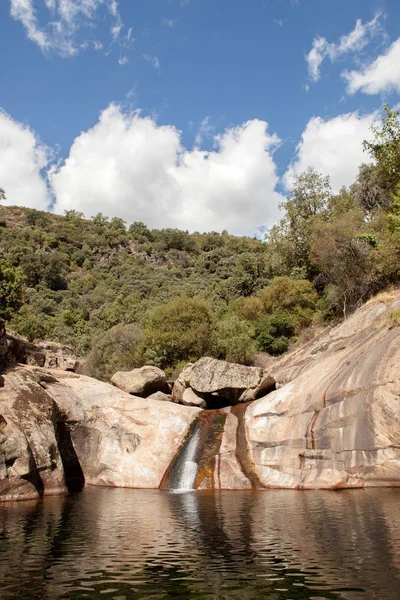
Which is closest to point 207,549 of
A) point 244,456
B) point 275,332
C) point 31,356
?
point 244,456

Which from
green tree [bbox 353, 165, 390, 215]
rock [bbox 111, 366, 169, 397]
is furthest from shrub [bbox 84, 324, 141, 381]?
green tree [bbox 353, 165, 390, 215]

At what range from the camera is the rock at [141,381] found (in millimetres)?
38500

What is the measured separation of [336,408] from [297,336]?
94.9 ft

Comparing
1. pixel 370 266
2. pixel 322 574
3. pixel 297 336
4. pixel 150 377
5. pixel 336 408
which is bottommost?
pixel 322 574

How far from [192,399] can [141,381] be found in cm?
535

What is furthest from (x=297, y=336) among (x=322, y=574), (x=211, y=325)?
(x=322, y=574)

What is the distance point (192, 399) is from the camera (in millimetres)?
35250

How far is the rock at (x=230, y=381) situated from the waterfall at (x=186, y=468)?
18.3 ft

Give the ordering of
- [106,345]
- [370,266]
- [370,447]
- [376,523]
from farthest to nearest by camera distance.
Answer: [106,345] → [370,266] → [370,447] → [376,523]

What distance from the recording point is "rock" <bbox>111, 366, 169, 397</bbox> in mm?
38500

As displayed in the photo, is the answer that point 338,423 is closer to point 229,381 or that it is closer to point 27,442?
point 229,381

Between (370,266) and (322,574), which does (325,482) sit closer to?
(322,574)

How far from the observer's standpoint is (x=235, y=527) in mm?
15094

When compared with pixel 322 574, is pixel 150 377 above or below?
above
